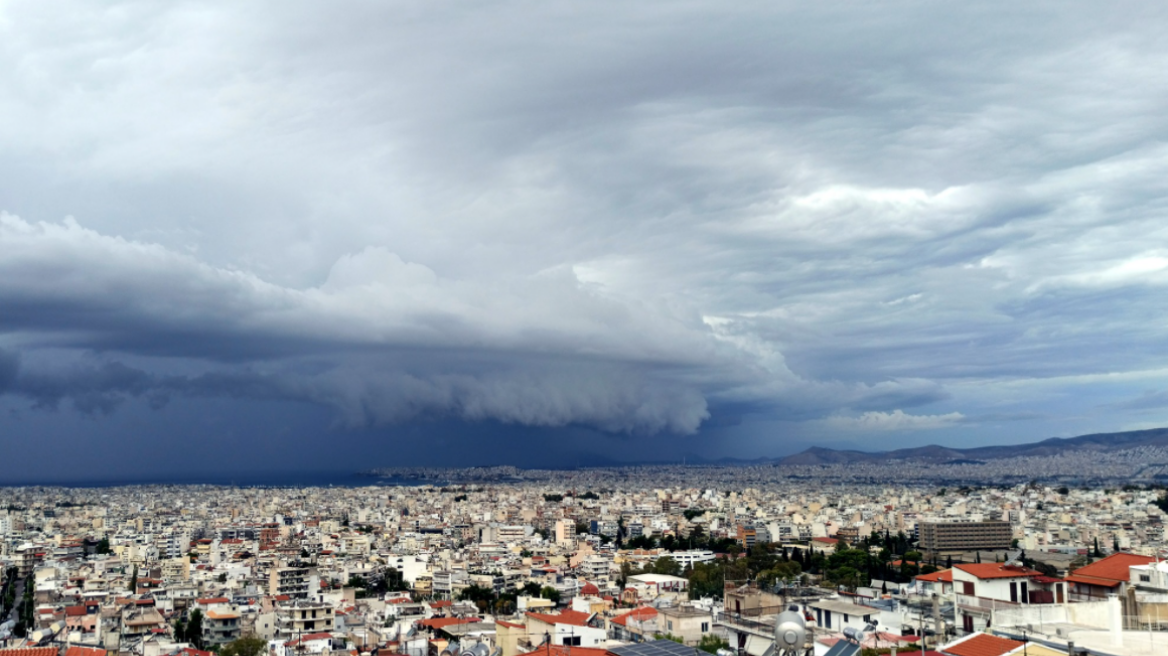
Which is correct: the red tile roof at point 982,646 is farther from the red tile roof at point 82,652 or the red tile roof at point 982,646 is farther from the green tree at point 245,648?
the green tree at point 245,648

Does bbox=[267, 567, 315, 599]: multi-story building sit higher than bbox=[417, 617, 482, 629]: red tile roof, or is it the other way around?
bbox=[417, 617, 482, 629]: red tile roof

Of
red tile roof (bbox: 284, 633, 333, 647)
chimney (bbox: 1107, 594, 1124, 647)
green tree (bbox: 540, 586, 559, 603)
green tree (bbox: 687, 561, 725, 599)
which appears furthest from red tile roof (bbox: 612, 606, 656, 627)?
green tree (bbox: 540, 586, 559, 603)

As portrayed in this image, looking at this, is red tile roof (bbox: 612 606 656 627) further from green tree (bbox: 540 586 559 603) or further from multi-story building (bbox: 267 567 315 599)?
multi-story building (bbox: 267 567 315 599)

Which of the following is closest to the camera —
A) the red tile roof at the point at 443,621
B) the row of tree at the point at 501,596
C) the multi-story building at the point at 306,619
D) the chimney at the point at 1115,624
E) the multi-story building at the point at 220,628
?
the chimney at the point at 1115,624

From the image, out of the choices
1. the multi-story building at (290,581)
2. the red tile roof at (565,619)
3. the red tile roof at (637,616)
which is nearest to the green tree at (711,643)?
the red tile roof at (637,616)

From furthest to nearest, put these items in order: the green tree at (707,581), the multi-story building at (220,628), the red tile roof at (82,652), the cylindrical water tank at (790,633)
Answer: the green tree at (707,581) < the multi-story building at (220,628) < the red tile roof at (82,652) < the cylindrical water tank at (790,633)

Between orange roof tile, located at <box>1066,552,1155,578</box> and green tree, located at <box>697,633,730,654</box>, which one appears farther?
green tree, located at <box>697,633,730,654</box>

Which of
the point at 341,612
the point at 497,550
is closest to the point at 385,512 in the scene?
the point at 497,550

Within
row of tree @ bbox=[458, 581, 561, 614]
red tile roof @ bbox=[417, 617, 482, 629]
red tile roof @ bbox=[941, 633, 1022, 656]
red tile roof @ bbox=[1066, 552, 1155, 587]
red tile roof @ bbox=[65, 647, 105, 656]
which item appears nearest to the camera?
red tile roof @ bbox=[941, 633, 1022, 656]

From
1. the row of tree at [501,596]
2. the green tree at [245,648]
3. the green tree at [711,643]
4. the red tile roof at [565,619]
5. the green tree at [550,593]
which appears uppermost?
the green tree at [711,643]
